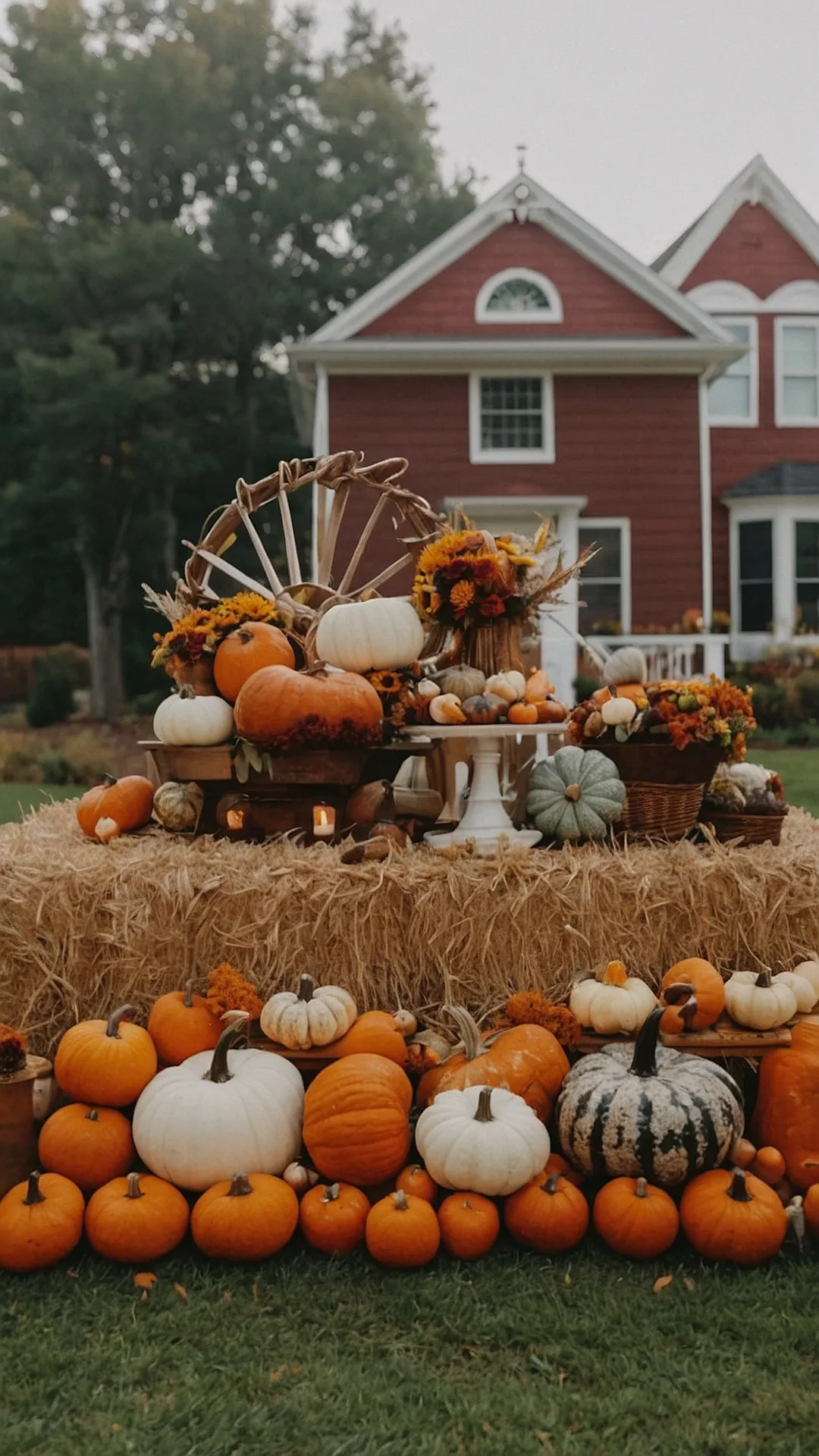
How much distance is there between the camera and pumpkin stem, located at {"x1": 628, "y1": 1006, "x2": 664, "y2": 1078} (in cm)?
314

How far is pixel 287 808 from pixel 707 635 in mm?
10940

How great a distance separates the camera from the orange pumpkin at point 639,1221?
294 centimetres

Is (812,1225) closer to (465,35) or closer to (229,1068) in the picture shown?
(229,1068)

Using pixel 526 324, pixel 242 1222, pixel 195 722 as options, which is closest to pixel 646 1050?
pixel 242 1222

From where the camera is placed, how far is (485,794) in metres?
4.13

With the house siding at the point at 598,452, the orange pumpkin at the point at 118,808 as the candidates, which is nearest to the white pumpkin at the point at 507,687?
the orange pumpkin at the point at 118,808

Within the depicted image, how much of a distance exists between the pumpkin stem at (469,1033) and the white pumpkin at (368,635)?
138 centimetres

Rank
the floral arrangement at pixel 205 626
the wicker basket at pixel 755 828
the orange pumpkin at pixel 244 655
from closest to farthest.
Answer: the wicker basket at pixel 755 828 < the orange pumpkin at pixel 244 655 < the floral arrangement at pixel 205 626

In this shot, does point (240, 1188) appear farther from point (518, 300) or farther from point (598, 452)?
point (518, 300)

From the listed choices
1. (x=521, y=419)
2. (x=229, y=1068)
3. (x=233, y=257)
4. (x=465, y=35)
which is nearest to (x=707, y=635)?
(x=521, y=419)

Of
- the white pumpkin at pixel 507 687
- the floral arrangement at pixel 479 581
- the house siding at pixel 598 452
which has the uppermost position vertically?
the house siding at pixel 598 452

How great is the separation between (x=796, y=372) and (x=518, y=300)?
436 cm

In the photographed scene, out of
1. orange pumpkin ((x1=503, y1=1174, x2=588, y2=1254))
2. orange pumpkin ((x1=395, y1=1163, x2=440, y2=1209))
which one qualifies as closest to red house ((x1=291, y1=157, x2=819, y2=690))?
orange pumpkin ((x1=395, y1=1163, x2=440, y2=1209))

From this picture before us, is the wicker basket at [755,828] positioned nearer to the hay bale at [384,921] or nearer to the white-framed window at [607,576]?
the hay bale at [384,921]
